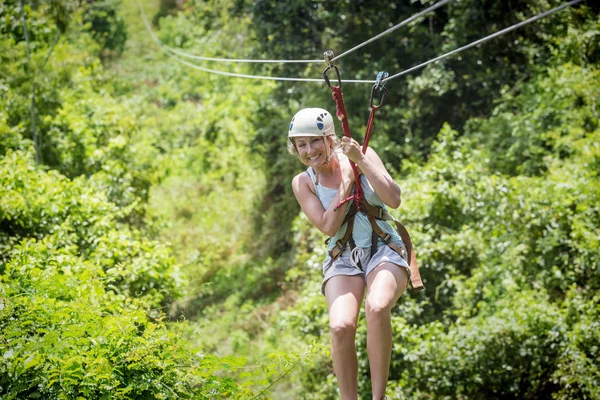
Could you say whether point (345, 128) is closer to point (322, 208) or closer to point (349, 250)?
point (322, 208)

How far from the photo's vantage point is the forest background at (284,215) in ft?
13.9

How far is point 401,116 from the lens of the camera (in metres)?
12.4

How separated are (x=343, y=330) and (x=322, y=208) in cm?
81

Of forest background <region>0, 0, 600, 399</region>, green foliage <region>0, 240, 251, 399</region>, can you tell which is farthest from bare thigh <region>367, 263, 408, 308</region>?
green foliage <region>0, 240, 251, 399</region>

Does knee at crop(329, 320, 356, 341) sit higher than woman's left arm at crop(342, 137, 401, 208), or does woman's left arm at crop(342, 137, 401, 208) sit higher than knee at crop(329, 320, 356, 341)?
woman's left arm at crop(342, 137, 401, 208)

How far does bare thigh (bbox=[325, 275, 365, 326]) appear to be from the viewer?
4.02 meters

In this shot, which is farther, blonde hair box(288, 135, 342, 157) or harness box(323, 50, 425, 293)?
blonde hair box(288, 135, 342, 157)

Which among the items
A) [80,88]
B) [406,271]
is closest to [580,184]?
[406,271]

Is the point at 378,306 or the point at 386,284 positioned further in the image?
the point at 386,284

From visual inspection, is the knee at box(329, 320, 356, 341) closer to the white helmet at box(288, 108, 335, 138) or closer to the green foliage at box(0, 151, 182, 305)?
the white helmet at box(288, 108, 335, 138)

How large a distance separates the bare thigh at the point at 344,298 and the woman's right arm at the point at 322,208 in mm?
305

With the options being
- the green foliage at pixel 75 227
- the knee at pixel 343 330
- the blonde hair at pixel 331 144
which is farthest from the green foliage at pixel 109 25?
the knee at pixel 343 330

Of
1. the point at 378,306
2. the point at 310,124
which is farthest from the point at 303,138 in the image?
the point at 378,306

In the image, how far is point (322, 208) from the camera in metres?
4.43
